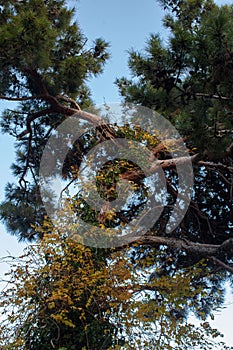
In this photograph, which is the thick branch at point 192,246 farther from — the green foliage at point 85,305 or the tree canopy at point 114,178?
the green foliage at point 85,305

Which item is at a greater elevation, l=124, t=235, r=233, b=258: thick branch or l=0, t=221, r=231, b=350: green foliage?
l=124, t=235, r=233, b=258: thick branch

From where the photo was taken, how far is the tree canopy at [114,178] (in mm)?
3215

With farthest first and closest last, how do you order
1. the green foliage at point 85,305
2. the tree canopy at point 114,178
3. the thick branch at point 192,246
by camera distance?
the thick branch at point 192,246
the green foliage at point 85,305
the tree canopy at point 114,178

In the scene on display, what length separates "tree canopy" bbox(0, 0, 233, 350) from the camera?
3215 millimetres

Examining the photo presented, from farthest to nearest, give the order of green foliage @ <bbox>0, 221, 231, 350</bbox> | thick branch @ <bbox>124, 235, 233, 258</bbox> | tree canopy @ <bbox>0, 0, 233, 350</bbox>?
thick branch @ <bbox>124, 235, 233, 258</bbox> < green foliage @ <bbox>0, 221, 231, 350</bbox> < tree canopy @ <bbox>0, 0, 233, 350</bbox>

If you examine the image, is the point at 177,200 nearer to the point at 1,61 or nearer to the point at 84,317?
the point at 84,317

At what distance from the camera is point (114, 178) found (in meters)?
4.66

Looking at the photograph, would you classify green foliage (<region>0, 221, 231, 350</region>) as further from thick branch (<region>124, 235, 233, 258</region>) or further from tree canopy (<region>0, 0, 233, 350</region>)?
thick branch (<region>124, 235, 233, 258</region>)

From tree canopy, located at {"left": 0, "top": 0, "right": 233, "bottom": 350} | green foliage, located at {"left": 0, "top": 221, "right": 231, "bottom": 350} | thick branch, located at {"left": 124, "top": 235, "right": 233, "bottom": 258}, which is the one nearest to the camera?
tree canopy, located at {"left": 0, "top": 0, "right": 233, "bottom": 350}

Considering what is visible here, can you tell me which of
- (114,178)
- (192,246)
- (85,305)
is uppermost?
(114,178)

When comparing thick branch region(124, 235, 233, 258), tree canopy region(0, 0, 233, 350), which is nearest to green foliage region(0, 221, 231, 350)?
tree canopy region(0, 0, 233, 350)

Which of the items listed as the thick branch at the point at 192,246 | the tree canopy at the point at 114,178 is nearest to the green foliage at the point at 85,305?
the tree canopy at the point at 114,178

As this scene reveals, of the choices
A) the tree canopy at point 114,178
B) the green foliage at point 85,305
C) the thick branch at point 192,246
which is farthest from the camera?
the thick branch at point 192,246

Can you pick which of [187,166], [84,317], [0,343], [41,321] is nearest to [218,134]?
[187,166]
